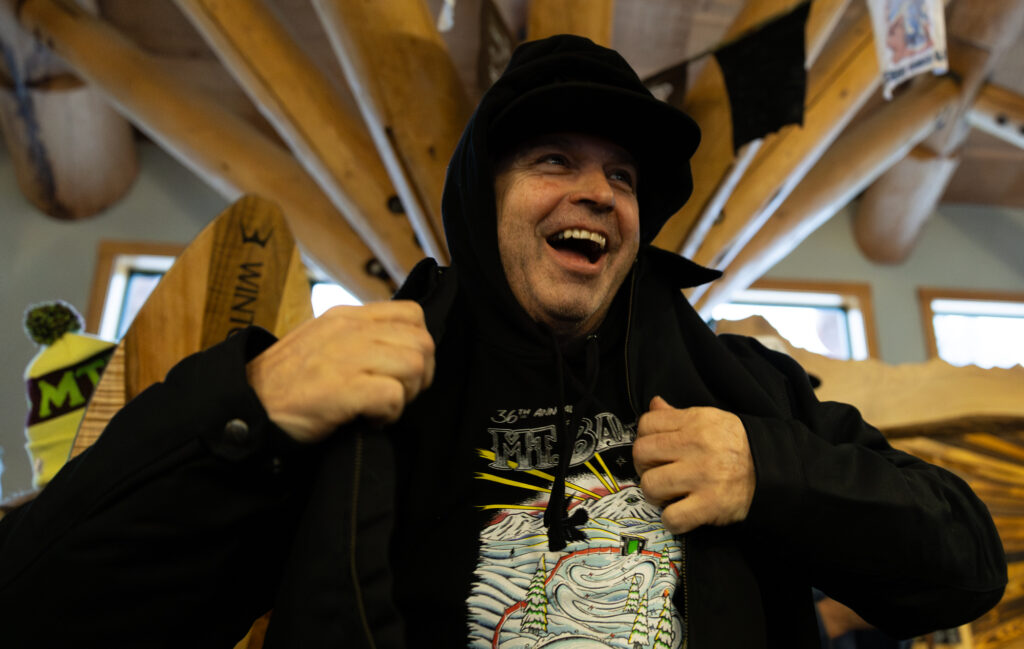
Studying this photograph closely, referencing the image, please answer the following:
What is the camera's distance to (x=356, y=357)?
0.89 meters

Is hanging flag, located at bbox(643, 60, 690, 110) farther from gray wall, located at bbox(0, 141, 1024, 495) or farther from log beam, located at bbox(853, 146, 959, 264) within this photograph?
gray wall, located at bbox(0, 141, 1024, 495)

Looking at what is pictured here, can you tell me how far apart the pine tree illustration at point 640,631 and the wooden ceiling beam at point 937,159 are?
13.7ft

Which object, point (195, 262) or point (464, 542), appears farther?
point (195, 262)

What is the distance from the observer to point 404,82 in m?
2.60

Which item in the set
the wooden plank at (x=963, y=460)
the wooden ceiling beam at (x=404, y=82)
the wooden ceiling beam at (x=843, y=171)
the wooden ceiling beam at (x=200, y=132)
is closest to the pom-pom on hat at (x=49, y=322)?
the wooden ceiling beam at (x=200, y=132)

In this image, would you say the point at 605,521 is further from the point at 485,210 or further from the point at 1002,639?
the point at 1002,639

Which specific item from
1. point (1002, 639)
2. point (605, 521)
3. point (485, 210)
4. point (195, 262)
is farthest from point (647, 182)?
point (1002, 639)

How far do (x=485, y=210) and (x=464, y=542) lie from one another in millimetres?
587

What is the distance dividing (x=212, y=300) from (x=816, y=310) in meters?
5.03

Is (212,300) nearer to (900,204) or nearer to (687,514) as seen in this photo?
(687,514)

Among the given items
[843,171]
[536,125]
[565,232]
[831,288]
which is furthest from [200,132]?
[831,288]

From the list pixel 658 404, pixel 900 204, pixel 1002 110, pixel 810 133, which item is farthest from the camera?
pixel 900 204

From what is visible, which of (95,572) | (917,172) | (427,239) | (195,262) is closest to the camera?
(95,572)

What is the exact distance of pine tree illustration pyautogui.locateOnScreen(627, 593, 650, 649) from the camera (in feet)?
3.44
